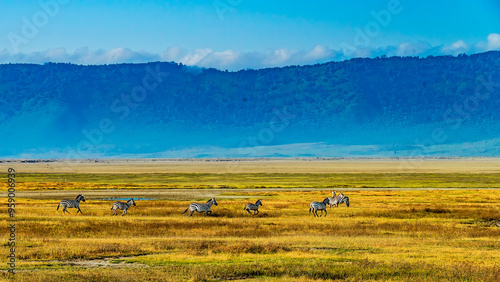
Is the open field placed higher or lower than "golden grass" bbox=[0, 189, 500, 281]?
higher

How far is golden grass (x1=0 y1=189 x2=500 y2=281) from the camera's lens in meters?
19.3

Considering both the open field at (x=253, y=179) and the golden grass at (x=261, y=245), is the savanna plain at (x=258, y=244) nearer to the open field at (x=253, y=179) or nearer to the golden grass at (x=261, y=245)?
the golden grass at (x=261, y=245)

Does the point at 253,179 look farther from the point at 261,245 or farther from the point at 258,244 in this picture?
the point at 261,245

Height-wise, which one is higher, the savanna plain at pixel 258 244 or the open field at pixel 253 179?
the open field at pixel 253 179

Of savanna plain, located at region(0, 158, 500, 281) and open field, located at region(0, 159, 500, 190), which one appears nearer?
savanna plain, located at region(0, 158, 500, 281)

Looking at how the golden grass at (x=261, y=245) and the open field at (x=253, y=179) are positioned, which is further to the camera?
the open field at (x=253, y=179)

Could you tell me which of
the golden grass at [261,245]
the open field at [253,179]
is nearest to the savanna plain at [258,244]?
the golden grass at [261,245]

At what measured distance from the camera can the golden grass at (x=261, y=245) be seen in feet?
63.3

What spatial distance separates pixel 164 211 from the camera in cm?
3988

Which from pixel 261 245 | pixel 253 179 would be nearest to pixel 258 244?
pixel 261 245

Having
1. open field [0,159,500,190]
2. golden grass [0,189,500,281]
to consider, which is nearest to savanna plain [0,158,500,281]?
golden grass [0,189,500,281]

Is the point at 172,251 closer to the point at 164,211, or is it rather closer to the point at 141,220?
the point at 141,220

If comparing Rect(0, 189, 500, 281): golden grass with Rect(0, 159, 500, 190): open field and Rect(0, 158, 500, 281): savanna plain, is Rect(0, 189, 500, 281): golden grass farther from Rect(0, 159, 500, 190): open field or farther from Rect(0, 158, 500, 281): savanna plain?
Rect(0, 159, 500, 190): open field

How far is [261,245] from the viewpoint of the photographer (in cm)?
2438
